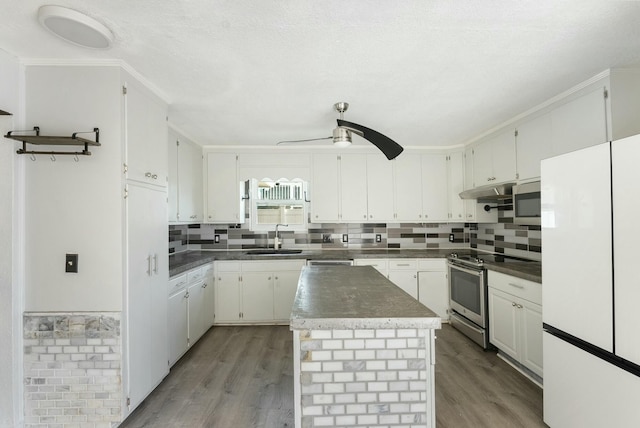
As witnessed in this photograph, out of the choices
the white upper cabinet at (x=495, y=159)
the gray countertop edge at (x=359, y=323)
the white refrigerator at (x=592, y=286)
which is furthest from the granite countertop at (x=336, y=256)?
the gray countertop edge at (x=359, y=323)

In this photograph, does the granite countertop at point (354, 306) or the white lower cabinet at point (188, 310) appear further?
the white lower cabinet at point (188, 310)

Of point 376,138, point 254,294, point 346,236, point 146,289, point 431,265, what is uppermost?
point 376,138

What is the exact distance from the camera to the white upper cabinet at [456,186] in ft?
12.6

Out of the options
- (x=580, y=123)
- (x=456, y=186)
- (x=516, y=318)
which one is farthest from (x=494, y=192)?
(x=516, y=318)

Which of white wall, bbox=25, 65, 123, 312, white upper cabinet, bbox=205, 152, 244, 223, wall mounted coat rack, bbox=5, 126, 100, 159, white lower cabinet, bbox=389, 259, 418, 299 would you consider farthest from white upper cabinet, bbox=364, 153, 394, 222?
wall mounted coat rack, bbox=5, 126, 100, 159

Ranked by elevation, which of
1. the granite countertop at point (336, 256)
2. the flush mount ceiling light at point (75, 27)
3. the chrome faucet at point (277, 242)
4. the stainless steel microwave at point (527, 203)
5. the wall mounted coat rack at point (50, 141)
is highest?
the flush mount ceiling light at point (75, 27)

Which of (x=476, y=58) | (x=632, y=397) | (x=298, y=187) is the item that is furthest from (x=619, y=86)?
(x=298, y=187)

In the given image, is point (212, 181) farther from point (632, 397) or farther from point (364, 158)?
point (632, 397)

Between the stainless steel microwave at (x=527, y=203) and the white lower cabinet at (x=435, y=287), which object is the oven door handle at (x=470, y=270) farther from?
the stainless steel microwave at (x=527, y=203)

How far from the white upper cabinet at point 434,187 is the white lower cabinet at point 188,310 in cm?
297

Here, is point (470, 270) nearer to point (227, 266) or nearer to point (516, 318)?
point (516, 318)

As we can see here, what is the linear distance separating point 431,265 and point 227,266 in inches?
102

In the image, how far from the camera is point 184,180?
323 cm

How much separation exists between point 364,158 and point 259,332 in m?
2.61
